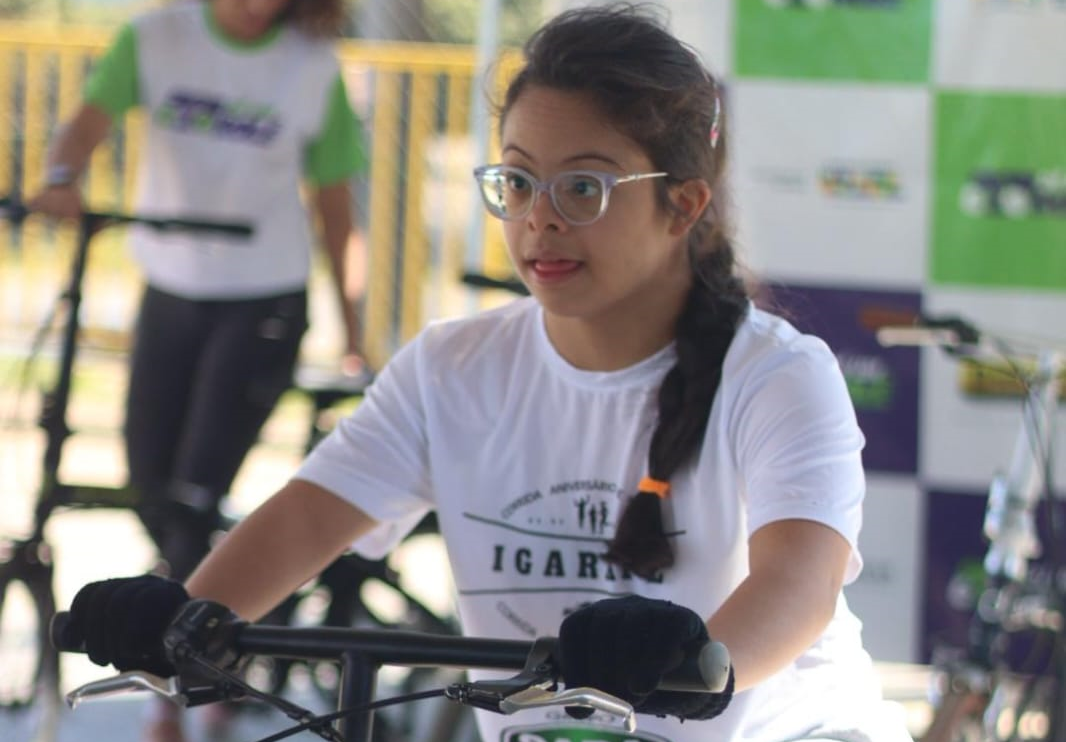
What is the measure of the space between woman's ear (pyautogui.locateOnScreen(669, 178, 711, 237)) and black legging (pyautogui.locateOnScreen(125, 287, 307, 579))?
7.55 feet

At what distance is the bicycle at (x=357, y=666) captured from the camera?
5.51ft

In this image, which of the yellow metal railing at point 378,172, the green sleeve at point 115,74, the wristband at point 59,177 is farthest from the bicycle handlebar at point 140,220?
the yellow metal railing at point 378,172

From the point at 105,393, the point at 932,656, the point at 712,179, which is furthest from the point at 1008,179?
the point at 105,393

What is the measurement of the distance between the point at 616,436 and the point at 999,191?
3.03 meters

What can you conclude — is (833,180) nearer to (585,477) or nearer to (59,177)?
(59,177)

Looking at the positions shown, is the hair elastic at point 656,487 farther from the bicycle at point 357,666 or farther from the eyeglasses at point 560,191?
the bicycle at point 357,666

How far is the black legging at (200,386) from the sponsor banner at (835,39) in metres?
1.51

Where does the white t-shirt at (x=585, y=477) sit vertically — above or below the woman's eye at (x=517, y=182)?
below

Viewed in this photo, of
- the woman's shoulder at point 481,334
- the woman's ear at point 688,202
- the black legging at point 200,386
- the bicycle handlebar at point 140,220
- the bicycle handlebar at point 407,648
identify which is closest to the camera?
the bicycle handlebar at point 407,648

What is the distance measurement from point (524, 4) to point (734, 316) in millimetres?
11815

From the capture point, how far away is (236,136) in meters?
4.74

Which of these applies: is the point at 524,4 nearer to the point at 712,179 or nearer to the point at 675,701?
the point at 712,179

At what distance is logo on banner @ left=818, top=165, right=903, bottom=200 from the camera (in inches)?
205

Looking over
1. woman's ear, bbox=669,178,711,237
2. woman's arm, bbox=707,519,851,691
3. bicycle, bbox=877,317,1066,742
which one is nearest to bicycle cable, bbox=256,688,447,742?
woman's arm, bbox=707,519,851,691
